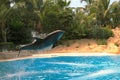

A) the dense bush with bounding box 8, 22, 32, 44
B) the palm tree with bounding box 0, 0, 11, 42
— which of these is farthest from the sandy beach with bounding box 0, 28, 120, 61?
the palm tree with bounding box 0, 0, 11, 42

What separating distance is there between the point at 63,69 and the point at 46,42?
36.9 feet

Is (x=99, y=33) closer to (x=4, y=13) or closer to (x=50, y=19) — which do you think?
(x=50, y=19)

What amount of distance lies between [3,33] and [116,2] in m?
13.6

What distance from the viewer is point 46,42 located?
5160 mm

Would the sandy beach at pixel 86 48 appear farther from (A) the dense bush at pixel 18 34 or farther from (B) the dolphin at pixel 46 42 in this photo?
(B) the dolphin at pixel 46 42

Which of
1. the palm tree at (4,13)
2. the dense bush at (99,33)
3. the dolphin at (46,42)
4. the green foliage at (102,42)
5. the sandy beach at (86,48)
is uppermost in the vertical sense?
the dolphin at (46,42)

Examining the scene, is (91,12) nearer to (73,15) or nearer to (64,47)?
(73,15)

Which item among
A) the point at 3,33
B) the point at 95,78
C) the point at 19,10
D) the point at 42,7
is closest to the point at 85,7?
the point at 42,7

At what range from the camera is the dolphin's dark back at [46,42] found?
5113mm

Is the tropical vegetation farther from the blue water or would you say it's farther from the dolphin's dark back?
the dolphin's dark back

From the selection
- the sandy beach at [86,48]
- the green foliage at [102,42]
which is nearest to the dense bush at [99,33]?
the sandy beach at [86,48]

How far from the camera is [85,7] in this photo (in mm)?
34688

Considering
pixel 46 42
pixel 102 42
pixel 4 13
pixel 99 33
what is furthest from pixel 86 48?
pixel 46 42

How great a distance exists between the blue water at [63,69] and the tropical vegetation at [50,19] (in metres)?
5.77
